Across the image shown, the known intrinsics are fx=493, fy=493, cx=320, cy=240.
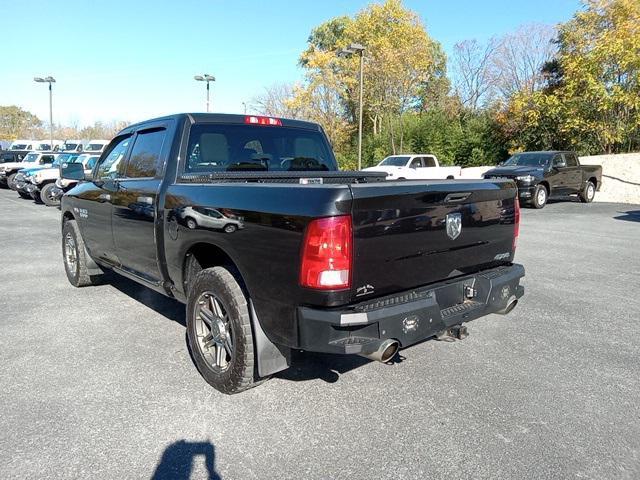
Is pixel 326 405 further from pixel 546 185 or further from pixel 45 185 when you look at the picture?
pixel 45 185

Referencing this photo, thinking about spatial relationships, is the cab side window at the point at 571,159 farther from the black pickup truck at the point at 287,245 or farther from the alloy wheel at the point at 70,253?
the alloy wheel at the point at 70,253

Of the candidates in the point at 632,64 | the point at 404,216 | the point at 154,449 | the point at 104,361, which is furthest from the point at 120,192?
the point at 632,64

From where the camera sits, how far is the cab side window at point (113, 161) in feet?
16.4

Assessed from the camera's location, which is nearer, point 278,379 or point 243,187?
point 243,187

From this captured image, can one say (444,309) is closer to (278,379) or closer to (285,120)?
(278,379)

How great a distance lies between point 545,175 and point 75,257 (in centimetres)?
1466

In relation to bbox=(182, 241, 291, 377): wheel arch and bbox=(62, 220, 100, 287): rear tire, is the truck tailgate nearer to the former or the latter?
bbox=(182, 241, 291, 377): wheel arch

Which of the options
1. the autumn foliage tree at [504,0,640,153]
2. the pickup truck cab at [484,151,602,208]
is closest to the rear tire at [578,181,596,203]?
the pickup truck cab at [484,151,602,208]

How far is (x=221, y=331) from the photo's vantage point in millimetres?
3350

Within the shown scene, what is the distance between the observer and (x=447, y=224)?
10.6 feet

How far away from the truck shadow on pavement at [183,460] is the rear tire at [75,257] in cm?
375

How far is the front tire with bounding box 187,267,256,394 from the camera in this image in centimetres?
311

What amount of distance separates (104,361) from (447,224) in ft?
9.38

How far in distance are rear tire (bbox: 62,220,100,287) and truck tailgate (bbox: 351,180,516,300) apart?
427cm
